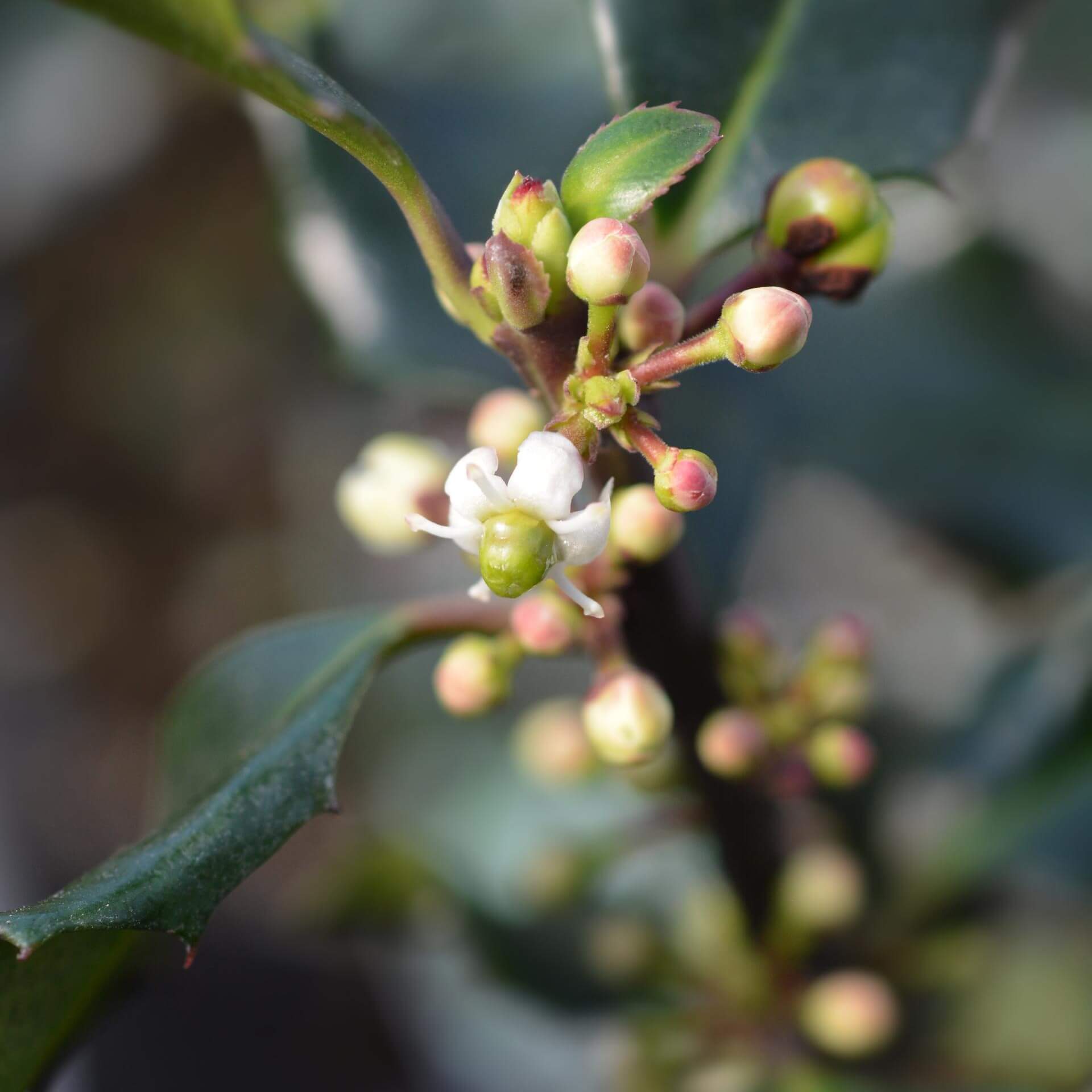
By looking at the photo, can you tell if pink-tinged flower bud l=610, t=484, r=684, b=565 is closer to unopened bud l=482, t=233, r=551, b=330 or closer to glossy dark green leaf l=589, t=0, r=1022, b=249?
unopened bud l=482, t=233, r=551, b=330

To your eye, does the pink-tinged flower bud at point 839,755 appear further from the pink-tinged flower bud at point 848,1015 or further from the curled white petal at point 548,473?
the curled white petal at point 548,473

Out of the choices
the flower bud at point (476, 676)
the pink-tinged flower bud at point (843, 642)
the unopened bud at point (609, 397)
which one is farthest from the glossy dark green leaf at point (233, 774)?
the pink-tinged flower bud at point (843, 642)

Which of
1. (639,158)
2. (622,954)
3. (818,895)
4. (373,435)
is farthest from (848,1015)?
(373,435)

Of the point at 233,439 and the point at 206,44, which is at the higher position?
the point at 206,44

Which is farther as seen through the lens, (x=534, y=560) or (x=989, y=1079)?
(x=989, y=1079)

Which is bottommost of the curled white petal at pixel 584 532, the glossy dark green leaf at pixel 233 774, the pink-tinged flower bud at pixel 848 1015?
the pink-tinged flower bud at pixel 848 1015

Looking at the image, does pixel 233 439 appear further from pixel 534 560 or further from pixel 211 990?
pixel 534 560

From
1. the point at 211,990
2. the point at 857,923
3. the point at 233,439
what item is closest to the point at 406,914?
the point at 857,923
